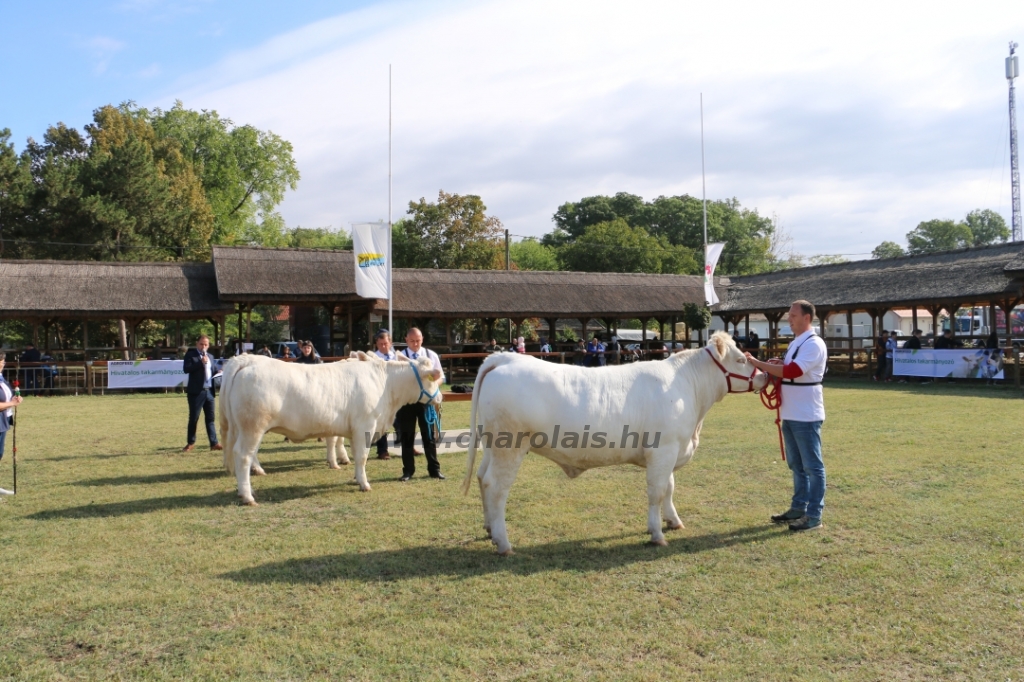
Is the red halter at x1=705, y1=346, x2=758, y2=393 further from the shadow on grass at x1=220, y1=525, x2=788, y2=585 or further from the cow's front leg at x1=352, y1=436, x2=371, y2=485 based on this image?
the cow's front leg at x1=352, y1=436, x2=371, y2=485

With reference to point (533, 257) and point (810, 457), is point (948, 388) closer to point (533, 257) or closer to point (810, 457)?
point (810, 457)

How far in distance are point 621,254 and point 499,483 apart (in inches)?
Result: 1855

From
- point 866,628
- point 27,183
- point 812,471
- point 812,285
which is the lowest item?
point 866,628

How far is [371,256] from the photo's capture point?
2081 centimetres

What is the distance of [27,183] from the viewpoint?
1296 inches

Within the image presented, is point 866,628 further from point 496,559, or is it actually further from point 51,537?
point 51,537

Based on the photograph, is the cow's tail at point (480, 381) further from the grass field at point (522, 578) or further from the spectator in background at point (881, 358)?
the spectator in background at point (881, 358)

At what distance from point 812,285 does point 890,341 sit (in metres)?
8.22

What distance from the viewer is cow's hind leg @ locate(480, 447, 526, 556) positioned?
581 centimetres

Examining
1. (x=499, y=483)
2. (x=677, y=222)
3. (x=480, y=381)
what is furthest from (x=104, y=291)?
(x=677, y=222)

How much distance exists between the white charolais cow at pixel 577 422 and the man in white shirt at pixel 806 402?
0.83 metres

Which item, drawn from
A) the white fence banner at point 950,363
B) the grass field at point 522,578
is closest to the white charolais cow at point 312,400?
the grass field at point 522,578

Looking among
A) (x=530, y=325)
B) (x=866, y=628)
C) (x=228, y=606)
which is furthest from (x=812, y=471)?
(x=530, y=325)

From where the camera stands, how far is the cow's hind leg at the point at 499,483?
19.1ft
